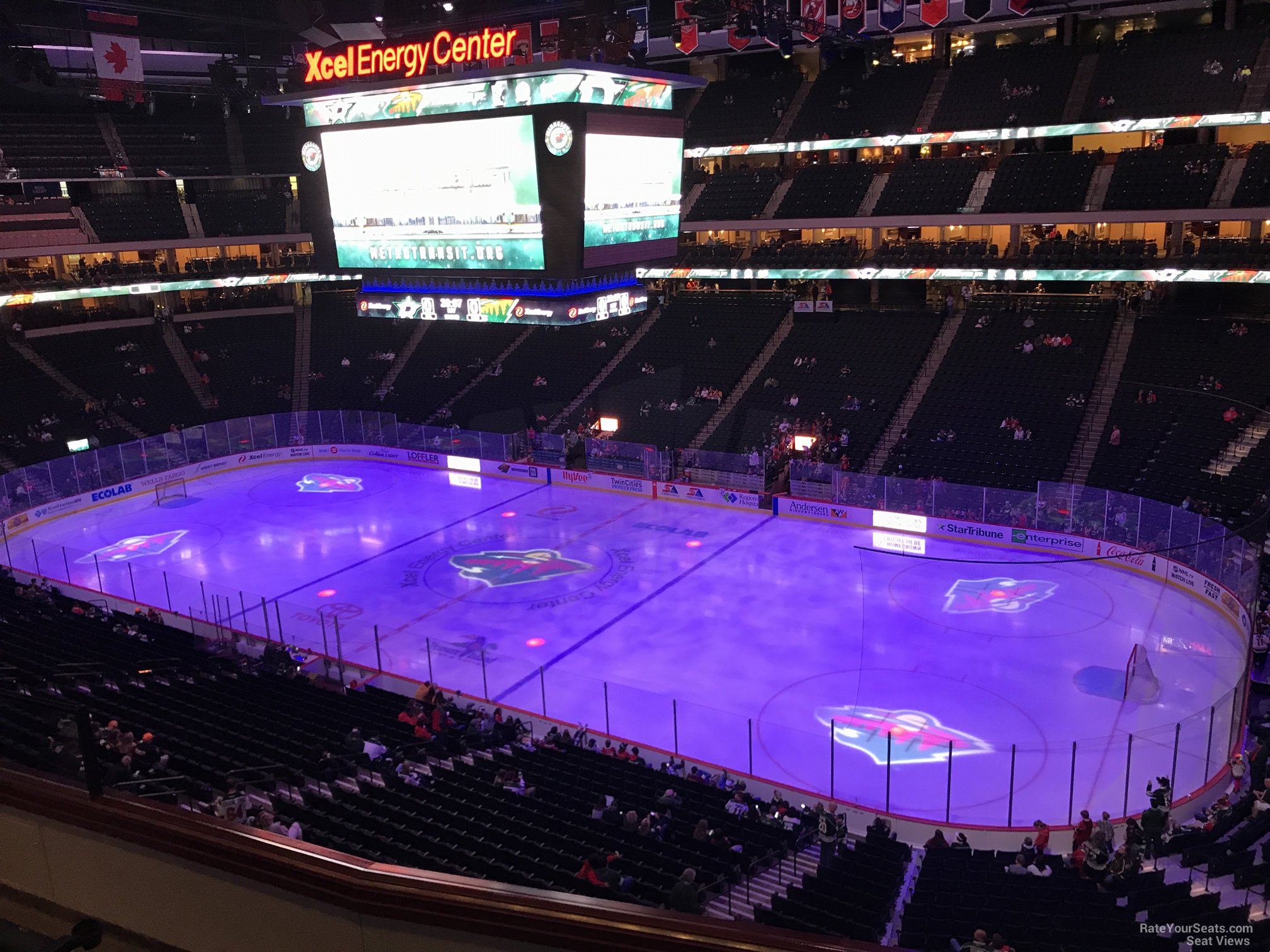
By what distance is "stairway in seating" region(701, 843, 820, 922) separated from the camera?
12.0m

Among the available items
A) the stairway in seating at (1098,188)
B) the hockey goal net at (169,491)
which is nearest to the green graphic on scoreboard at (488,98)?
the hockey goal net at (169,491)

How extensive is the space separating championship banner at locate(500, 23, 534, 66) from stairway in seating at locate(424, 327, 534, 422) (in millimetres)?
25390

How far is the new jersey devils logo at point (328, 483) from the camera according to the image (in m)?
39.8

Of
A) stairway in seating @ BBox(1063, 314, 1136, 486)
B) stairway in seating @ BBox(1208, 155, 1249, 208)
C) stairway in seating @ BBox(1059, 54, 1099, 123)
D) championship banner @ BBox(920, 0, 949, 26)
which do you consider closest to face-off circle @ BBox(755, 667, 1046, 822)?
stairway in seating @ BBox(1063, 314, 1136, 486)

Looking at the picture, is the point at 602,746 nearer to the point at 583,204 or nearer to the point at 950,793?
the point at 950,793

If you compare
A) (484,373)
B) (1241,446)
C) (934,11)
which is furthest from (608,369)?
(1241,446)

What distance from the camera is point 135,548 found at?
32.3 metres

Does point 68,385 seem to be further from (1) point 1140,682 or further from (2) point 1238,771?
(2) point 1238,771

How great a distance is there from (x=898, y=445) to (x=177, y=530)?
83.8 feet

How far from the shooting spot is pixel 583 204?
22.2 metres

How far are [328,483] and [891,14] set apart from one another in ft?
94.2

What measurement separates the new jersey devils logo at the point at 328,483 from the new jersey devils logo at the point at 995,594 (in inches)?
932

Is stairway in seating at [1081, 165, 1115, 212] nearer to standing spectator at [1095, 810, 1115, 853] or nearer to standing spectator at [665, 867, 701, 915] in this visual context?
standing spectator at [1095, 810, 1115, 853]

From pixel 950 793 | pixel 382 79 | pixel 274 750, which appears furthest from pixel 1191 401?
pixel 274 750
